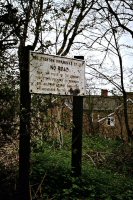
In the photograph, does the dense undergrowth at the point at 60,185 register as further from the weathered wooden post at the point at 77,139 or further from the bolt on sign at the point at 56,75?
the bolt on sign at the point at 56,75

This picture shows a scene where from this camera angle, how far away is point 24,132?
692 centimetres

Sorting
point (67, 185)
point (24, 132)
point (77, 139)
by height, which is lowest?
point (67, 185)

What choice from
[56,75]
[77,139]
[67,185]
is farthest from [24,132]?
[77,139]

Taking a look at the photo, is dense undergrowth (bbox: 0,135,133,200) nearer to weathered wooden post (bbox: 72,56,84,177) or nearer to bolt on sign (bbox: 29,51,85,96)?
weathered wooden post (bbox: 72,56,84,177)

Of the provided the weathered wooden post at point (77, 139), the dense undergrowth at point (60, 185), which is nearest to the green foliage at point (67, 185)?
the dense undergrowth at point (60, 185)

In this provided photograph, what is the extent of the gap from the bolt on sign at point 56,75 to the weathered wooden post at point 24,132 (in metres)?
0.11

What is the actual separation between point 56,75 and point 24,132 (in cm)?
135

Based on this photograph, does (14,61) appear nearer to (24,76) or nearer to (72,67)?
(24,76)

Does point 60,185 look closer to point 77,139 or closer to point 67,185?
point 67,185

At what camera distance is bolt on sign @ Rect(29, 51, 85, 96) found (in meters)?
7.21

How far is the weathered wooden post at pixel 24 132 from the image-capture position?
6871 millimetres

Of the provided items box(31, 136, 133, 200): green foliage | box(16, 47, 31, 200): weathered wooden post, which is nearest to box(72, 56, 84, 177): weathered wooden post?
box(31, 136, 133, 200): green foliage

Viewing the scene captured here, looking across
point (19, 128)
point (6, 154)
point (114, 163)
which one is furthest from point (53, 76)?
point (114, 163)

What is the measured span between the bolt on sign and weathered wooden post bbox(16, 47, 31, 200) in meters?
0.11
